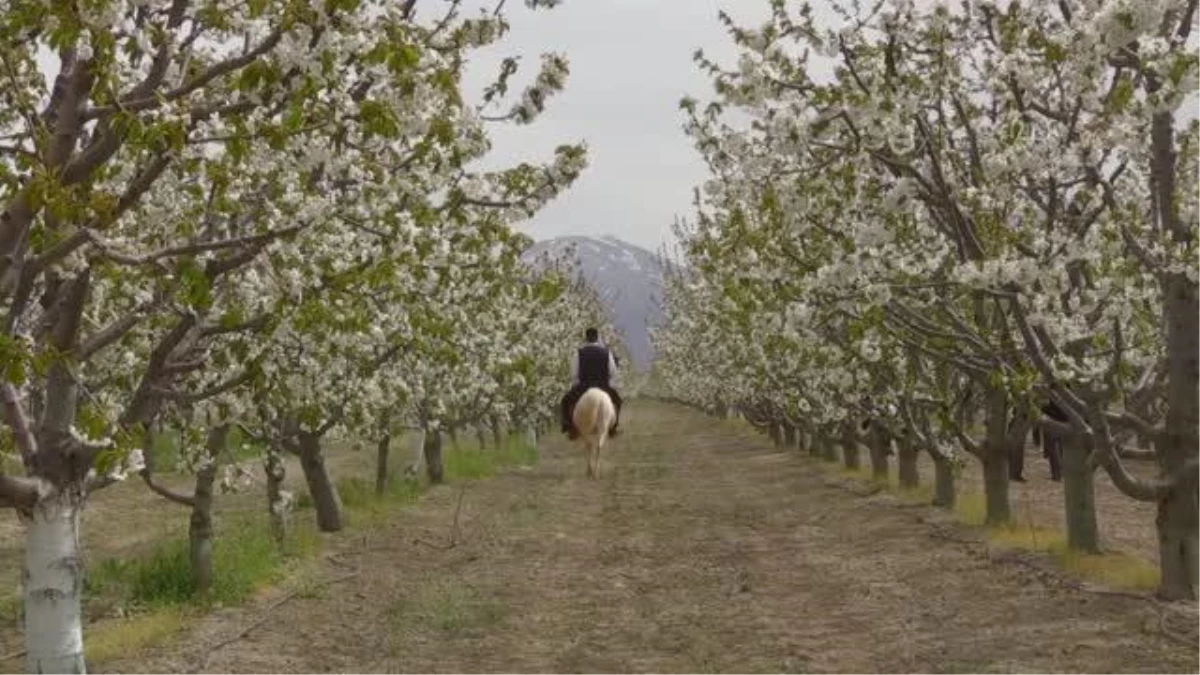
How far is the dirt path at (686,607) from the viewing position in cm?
1167

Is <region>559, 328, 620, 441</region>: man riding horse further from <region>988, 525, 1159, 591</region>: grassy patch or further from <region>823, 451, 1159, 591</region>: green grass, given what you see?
<region>988, 525, 1159, 591</region>: grassy patch

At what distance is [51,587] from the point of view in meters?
9.93

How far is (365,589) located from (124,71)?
10122mm

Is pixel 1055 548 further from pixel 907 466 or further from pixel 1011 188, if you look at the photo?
pixel 907 466

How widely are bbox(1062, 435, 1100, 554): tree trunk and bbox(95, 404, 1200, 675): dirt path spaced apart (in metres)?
0.94

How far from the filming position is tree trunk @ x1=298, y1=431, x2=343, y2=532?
2159 cm

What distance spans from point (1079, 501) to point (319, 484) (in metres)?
12.5

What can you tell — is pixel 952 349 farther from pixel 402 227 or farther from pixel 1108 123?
pixel 402 227

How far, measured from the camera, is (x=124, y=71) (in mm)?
7695

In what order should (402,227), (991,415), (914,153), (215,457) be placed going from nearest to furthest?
(402,227) → (914,153) → (215,457) → (991,415)

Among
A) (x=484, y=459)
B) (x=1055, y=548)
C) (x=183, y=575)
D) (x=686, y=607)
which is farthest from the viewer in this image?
(x=484, y=459)

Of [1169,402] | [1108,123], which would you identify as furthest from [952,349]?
[1108,123]

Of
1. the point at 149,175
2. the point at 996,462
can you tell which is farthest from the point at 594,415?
the point at 149,175

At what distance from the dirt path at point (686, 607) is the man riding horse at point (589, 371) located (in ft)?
7.54
